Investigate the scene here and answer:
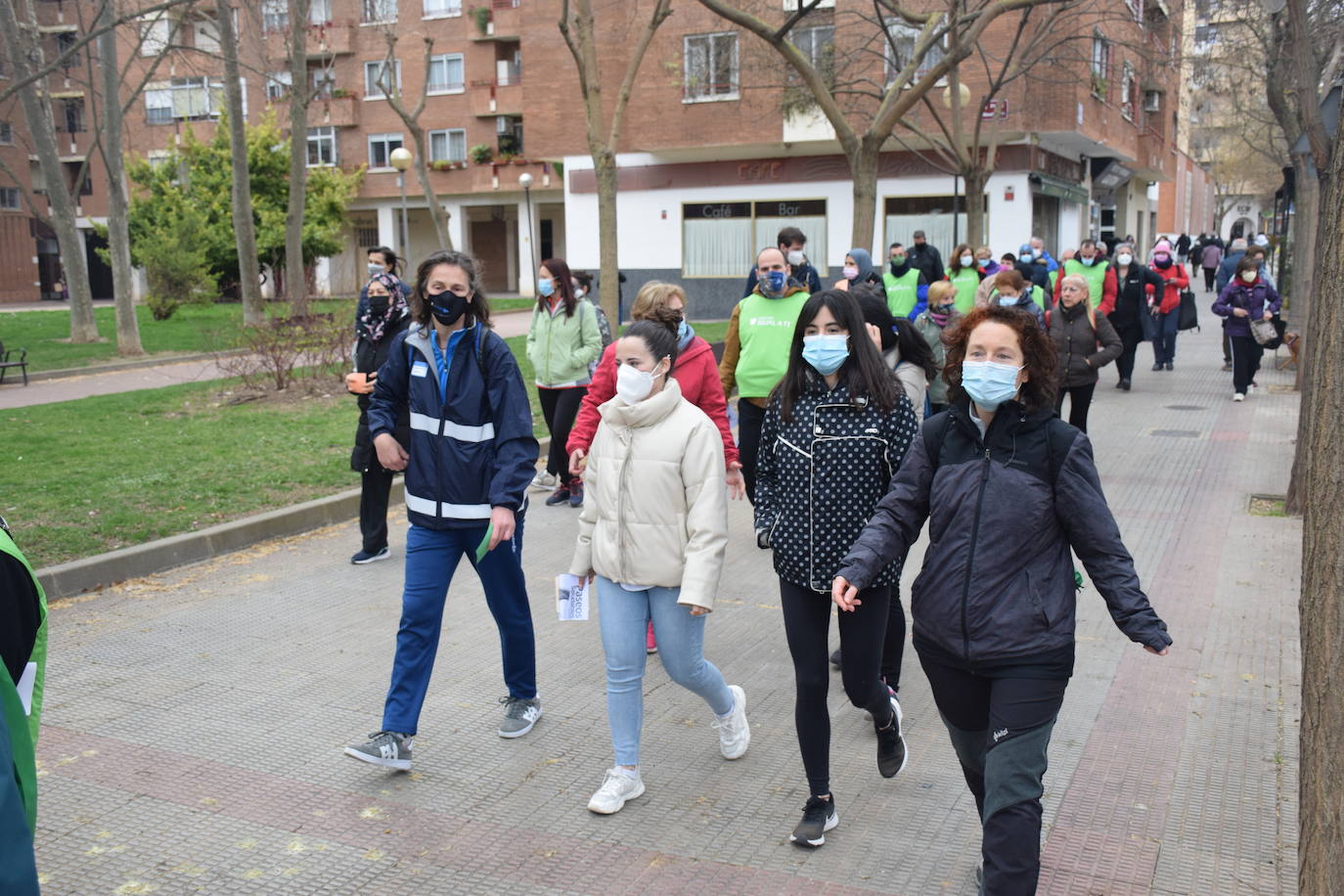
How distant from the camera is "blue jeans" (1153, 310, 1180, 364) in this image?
18.9 meters

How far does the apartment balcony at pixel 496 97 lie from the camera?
145ft

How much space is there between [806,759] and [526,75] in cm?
3230

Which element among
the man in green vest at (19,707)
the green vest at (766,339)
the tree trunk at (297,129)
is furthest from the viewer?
the tree trunk at (297,129)

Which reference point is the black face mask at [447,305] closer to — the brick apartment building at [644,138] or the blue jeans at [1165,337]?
the blue jeans at [1165,337]

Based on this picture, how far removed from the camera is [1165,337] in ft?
63.1

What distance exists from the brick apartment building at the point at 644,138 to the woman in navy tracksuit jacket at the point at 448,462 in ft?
56.4

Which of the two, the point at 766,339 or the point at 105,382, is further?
the point at 105,382

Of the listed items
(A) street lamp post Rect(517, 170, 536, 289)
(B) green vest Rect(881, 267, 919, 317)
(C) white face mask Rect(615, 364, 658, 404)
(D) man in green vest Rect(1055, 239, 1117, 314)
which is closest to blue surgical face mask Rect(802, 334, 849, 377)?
(C) white face mask Rect(615, 364, 658, 404)

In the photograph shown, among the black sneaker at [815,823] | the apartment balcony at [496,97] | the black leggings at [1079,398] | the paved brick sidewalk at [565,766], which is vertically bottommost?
the paved brick sidewalk at [565,766]

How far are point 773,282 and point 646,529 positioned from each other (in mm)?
2787

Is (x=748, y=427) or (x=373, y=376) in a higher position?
(x=373, y=376)

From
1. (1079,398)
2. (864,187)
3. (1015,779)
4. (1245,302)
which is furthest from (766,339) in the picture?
(1245,302)

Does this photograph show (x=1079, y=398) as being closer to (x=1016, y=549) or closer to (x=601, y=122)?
(x=1016, y=549)

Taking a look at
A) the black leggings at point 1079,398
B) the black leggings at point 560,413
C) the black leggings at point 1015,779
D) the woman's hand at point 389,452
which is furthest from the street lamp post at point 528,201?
the black leggings at point 1015,779
